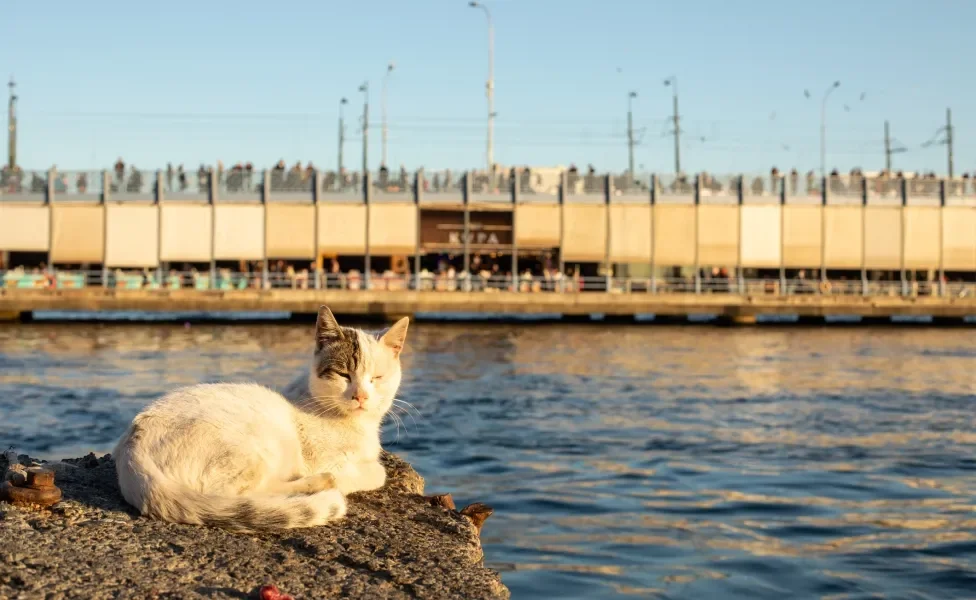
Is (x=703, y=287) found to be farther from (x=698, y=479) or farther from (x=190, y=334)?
(x=698, y=479)

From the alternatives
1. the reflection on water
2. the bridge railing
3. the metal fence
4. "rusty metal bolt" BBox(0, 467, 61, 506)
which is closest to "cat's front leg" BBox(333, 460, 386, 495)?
"rusty metal bolt" BBox(0, 467, 61, 506)

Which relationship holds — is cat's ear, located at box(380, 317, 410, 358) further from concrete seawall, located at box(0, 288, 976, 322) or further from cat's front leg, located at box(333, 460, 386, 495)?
concrete seawall, located at box(0, 288, 976, 322)

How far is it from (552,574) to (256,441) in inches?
175

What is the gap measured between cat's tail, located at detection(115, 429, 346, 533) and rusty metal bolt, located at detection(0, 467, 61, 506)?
0.32 metres

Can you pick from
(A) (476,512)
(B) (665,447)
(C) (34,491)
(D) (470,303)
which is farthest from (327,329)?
(D) (470,303)

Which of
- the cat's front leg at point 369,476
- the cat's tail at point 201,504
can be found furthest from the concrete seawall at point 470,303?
the cat's tail at point 201,504

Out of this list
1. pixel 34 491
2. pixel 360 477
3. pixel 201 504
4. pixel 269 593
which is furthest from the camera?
pixel 360 477

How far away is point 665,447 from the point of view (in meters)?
17.8

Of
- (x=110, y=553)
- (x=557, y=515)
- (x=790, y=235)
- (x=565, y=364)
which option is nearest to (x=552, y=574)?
(x=557, y=515)

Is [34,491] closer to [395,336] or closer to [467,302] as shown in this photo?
[395,336]

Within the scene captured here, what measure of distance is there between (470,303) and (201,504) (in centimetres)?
5343

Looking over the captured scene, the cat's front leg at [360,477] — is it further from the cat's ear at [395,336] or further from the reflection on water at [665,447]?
the reflection on water at [665,447]

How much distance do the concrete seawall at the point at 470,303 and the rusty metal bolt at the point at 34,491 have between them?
5048cm

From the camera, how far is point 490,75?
7044cm
